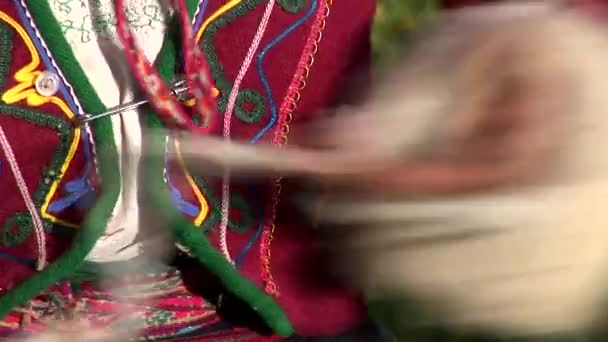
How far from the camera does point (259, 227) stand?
515mm

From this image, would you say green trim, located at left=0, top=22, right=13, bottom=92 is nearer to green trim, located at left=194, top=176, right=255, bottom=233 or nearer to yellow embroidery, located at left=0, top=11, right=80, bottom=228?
yellow embroidery, located at left=0, top=11, right=80, bottom=228

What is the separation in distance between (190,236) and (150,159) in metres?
0.06

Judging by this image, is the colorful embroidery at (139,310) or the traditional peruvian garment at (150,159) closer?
the traditional peruvian garment at (150,159)

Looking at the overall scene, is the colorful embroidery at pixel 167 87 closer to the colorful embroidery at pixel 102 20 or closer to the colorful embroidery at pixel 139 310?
the colorful embroidery at pixel 102 20

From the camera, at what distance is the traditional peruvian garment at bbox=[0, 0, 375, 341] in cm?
42

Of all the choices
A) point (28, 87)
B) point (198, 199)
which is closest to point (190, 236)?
point (198, 199)

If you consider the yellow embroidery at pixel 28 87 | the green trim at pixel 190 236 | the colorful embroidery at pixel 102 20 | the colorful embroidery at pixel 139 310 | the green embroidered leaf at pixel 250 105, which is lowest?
the colorful embroidery at pixel 139 310

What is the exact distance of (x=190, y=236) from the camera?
458mm

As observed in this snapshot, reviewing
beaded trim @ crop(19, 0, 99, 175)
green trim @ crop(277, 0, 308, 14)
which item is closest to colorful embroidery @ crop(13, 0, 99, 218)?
beaded trim @ crop(19, 0, 99, 175)

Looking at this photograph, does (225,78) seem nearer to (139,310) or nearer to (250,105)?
(250,105)

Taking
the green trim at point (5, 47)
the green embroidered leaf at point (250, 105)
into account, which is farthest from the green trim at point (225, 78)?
the green trim at point (5, 47)

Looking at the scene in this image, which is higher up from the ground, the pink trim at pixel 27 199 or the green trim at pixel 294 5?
the green trim at pixel 294 5

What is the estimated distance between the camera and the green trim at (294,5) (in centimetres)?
47

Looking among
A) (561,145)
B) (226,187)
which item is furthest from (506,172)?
(226,187)
